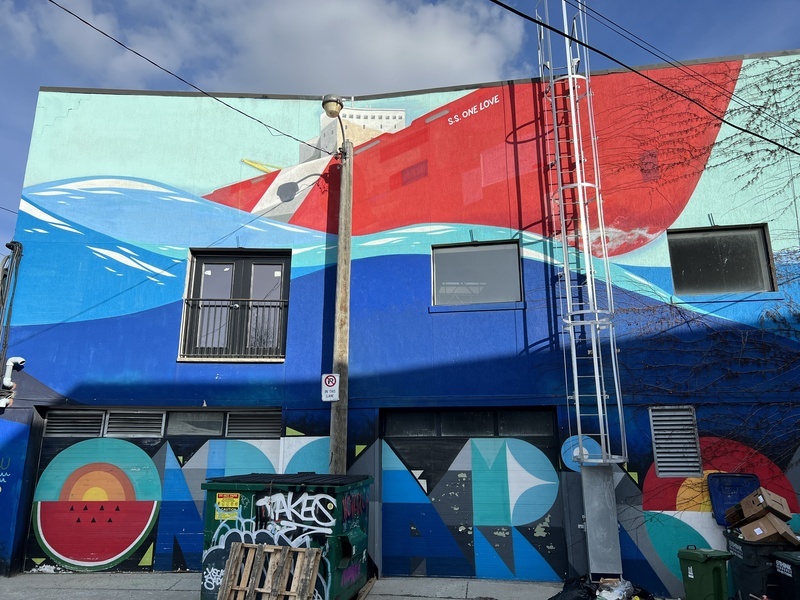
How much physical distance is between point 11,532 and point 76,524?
2.95 ft

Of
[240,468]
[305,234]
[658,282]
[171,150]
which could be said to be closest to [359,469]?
[240,468]

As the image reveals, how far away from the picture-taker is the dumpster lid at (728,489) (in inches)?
324

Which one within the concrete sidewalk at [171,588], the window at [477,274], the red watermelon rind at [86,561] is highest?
the window at [477,274]

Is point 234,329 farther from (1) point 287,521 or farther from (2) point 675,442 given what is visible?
(2) point 675,442

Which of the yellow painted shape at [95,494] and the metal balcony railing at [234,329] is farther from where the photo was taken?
the metal balcony railing at [234,329]

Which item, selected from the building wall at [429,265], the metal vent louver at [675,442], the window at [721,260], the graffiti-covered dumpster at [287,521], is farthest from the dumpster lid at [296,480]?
the window at [721,260]

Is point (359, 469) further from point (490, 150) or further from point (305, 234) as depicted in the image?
point (490, 150)

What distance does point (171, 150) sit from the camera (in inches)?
428

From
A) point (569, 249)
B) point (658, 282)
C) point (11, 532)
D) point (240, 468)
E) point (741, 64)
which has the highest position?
point (741, 64)

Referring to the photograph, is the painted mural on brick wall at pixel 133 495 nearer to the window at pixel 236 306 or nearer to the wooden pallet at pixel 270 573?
the window at pixel 236 306

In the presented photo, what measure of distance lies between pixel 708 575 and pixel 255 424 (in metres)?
6.83

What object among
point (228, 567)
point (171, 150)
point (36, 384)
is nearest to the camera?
point (228, 567)

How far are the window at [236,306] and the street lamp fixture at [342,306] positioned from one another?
1.29 m

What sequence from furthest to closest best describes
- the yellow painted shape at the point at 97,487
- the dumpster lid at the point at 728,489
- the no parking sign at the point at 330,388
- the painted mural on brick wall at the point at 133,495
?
the yellow painted shape at the point at 97,487 → the painted mural on brick wall at the point at 133,495 → the no parking sign at the point at 330,388 → the dumpster lid at the point at 728,489
